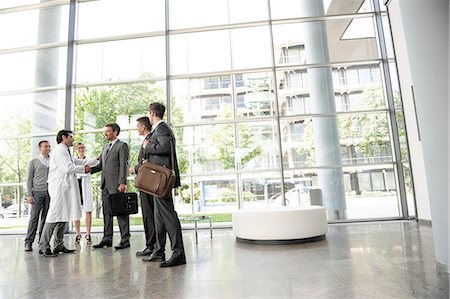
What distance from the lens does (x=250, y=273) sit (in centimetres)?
273

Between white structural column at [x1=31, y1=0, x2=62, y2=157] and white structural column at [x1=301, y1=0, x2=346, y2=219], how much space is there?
6.31 metres

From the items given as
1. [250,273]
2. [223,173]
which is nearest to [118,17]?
[223,173]

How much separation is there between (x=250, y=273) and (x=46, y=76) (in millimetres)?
7575

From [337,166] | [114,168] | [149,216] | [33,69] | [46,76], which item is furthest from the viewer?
[33,69]

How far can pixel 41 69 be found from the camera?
7.86m

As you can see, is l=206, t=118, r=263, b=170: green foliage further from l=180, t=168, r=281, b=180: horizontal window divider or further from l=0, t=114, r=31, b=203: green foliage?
l=0, t=114, r=31, b=203: green foliage

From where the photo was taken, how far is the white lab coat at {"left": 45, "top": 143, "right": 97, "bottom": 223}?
401 centimetres

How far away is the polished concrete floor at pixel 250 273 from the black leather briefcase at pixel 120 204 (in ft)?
1.77

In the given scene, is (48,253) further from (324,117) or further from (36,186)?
(324,117)

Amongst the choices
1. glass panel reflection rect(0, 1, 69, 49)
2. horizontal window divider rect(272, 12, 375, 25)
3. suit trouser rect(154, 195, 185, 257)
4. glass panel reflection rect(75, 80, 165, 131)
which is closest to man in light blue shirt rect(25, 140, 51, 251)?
suit trouser rect(154, 195, 185, 257)

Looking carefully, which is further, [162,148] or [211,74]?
[211,74]

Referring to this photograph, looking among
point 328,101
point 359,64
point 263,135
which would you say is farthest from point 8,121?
point 359,64

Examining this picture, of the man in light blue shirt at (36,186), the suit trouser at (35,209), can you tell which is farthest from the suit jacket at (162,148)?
the suit trouser at (35,209)

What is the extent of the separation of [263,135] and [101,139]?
12.8ft
